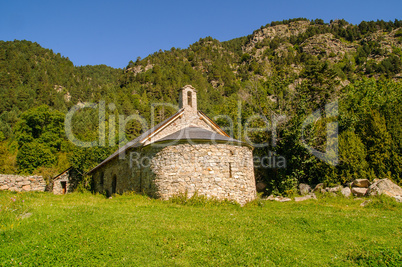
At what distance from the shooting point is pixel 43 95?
84.9m

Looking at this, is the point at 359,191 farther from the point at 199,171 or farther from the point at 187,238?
the point at 187,238

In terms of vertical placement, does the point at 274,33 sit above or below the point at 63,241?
above

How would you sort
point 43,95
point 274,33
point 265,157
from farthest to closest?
point 274,33 → point 43,95 → point 265,157

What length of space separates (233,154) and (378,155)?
1139 centimetres

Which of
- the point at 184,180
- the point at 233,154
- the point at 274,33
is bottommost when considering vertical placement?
the point at 184,180

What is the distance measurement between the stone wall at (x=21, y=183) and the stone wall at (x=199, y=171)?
43.1 feet

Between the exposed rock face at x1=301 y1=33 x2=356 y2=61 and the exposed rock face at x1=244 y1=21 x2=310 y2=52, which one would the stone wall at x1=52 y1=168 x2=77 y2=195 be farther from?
the exposed rock face at x1=244 y1=21 x2=310 y2=52

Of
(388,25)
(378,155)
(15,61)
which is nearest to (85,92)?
(15,61)

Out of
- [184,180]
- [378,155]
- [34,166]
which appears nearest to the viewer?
[184,180]

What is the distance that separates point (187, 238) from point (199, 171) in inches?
260

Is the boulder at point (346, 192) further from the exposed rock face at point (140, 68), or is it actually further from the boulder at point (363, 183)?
the exposed rock face at point (140, 68)

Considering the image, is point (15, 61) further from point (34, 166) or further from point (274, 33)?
point (274, 33)

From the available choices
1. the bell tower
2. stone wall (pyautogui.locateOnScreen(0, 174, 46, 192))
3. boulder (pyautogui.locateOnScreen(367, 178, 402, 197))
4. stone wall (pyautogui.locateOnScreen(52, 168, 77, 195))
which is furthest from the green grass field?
stone wall (pyautogui.locateOnScreen(52, 168, 77, 195))

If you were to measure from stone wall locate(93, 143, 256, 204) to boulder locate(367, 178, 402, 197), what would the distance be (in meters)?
7.10
